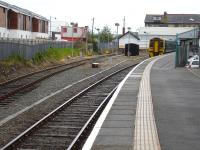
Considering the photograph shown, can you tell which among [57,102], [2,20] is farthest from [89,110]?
[2,20]

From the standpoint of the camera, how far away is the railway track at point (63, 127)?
1138 cm

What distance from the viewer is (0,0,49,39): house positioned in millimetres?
65188

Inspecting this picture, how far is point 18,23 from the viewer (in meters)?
71.5

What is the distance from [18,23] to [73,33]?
818 centimetres

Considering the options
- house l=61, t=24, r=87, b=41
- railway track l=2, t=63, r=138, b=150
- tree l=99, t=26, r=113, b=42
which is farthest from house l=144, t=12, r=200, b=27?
railway track l=2, t=63, r=138, b=150

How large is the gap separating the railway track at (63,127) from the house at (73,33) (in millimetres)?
47686

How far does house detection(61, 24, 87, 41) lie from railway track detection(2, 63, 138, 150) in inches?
1877

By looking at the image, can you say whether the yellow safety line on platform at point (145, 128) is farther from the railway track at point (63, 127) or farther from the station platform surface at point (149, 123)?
the railway track at point (63, 127)

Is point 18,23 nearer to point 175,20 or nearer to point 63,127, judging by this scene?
point 63,127

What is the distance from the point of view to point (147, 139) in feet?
35.2

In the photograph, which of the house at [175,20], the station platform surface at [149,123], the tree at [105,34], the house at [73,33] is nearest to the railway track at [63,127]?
the station platform surface at [149,123]

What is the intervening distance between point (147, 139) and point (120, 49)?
3255 inches

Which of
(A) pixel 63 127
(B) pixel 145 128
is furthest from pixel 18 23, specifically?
(B) pixel 145 128

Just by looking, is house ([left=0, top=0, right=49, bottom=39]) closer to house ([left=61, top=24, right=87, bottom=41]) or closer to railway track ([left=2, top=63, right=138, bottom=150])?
house ([left=61, top=24, right=87, bottom=41])
